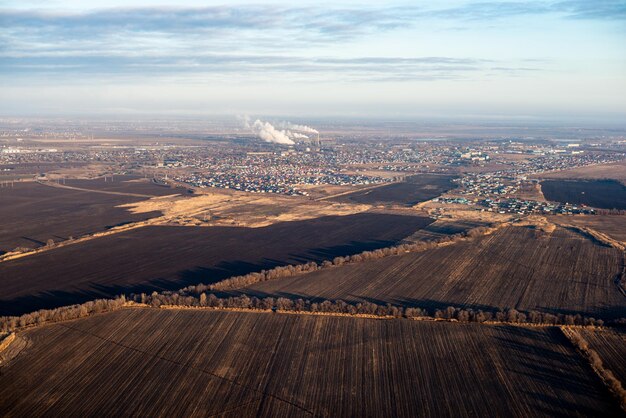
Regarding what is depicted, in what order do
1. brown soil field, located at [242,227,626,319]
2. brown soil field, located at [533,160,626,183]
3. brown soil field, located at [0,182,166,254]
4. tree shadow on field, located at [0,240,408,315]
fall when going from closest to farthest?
tree shadow on field, located at [0,240,408,315] → brown soil field, located at [242,227,626,319] → brown soil field, located at [0,182,166,254] → brown soil field, located at [533,160,626,183]

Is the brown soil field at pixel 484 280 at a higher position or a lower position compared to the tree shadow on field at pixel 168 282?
higher

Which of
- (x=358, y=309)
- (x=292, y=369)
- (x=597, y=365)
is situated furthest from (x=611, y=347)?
(x=292, y=369)

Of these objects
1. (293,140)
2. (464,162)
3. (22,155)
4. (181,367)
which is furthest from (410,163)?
(181,367)

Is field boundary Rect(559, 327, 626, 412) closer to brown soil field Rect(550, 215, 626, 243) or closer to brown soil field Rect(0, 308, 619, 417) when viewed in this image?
brown soil field Rect(0, 308, 619, 417)

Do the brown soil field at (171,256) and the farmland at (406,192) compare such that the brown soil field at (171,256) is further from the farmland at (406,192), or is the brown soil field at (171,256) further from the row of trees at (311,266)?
the farmland at (406,192)

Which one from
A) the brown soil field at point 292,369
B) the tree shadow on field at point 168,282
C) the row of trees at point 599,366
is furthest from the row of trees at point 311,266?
the row of trees at point 599,366

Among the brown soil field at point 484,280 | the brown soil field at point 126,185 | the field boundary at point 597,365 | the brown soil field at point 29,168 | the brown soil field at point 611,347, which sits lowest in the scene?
the brown soil field at point 29,168

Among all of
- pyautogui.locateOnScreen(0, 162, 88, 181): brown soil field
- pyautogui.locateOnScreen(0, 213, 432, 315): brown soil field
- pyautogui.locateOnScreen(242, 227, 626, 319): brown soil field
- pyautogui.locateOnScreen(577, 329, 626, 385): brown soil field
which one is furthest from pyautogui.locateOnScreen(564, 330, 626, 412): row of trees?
pyautogui.locateOnScreen(0, 162, 88, 181): brown soil field
